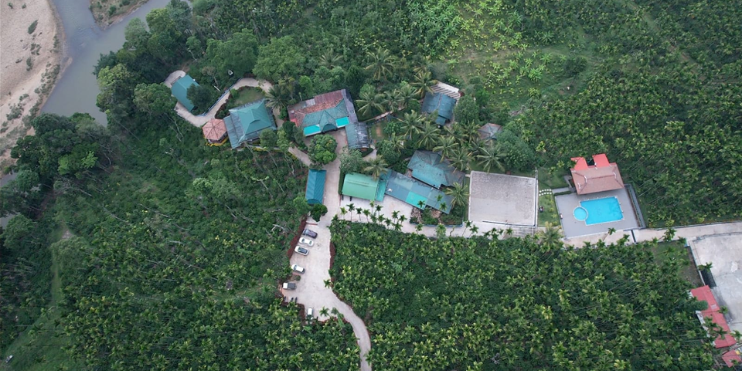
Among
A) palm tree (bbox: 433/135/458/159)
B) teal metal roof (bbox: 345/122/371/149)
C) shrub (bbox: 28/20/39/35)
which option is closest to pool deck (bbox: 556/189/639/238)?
palm tree (bbox: 433/135/458/159)

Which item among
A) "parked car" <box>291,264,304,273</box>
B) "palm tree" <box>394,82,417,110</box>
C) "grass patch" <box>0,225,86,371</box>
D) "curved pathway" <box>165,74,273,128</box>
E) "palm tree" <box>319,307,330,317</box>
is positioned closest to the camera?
"palm tree" <box>319,307,330,317</box>

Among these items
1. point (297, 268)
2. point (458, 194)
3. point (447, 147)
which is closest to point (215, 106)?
point (297, 268)

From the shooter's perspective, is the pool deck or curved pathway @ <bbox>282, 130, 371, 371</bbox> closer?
curved pathway @ <bbox>282, 130, 371, 371</bbox>

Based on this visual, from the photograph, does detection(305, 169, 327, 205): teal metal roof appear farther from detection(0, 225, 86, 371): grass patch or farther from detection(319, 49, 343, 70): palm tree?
detection(0, 225, 86, 371): grass patch

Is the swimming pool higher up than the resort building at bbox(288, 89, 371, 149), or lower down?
lower down

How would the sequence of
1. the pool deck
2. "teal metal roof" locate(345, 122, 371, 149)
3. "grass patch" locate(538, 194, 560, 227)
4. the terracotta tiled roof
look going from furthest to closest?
the terracotta tiled roof → "teal metal roof" locate(345, 122, 371, 149) → "grass patch" locate(538, 194, 560, 227) → the pool deck

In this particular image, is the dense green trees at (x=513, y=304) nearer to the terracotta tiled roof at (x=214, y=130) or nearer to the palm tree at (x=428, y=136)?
the palm tree at (x=428, y=136)

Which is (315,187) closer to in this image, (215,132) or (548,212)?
(215,132)
